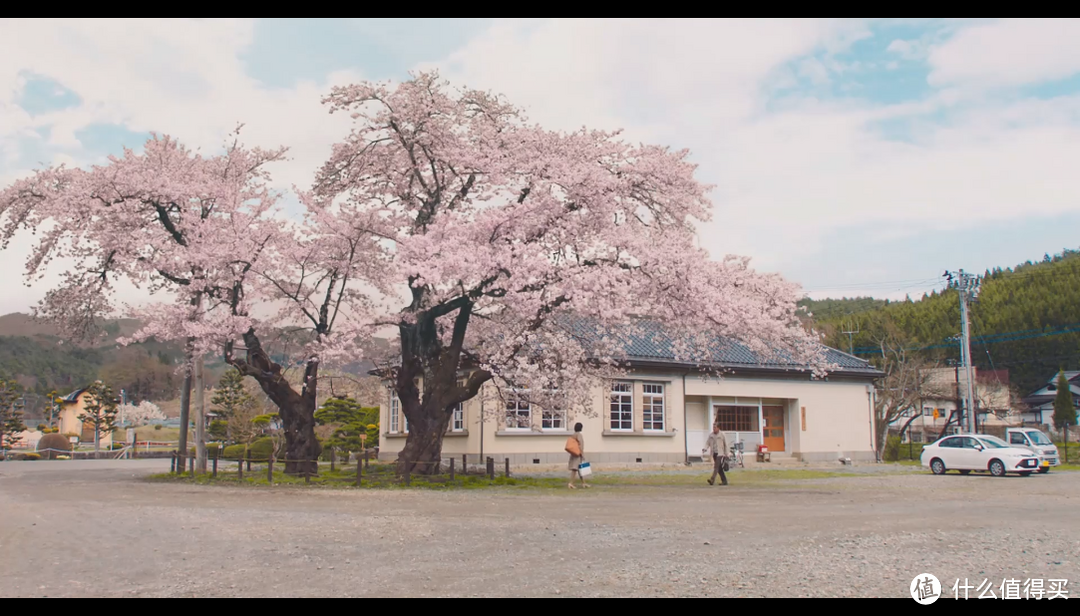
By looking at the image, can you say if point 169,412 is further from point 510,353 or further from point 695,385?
point 510,353

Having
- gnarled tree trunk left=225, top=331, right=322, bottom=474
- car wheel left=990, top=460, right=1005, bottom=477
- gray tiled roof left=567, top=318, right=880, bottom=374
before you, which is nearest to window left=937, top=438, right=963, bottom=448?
car wheel left=990, top=460, right=1005, bottom=477

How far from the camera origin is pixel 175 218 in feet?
75.5

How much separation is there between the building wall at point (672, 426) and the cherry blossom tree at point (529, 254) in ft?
9.37

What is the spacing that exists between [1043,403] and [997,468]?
192 feet

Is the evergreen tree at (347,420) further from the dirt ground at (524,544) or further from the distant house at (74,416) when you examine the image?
the distant house at (74,416)

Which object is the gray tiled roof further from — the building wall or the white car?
the white car

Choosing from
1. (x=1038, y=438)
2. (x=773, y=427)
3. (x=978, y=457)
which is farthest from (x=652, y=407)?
(x=1038, y=438)

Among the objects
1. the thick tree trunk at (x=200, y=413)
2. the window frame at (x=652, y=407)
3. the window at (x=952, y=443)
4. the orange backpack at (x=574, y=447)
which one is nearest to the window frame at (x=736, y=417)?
the window frame at (x=652, y=407)

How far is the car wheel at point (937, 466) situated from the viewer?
88.0ft

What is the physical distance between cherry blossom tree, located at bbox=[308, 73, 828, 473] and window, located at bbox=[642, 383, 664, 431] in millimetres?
7736

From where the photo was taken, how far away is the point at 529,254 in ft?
61.5

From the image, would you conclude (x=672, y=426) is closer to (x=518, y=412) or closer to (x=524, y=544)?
(x=518, y=412)

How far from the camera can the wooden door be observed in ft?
111
